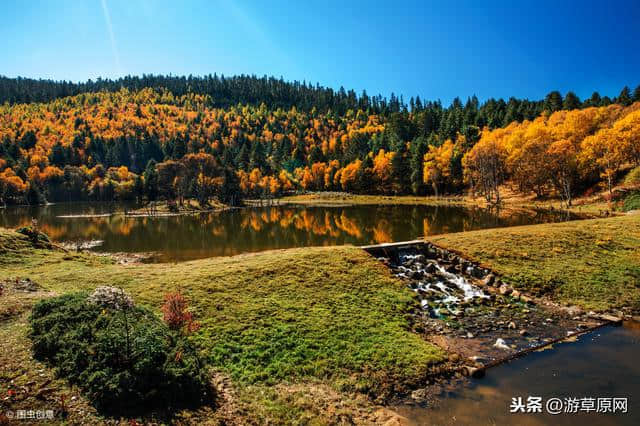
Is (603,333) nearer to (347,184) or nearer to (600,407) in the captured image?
(600,407)

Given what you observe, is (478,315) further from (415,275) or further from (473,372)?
(473,372)

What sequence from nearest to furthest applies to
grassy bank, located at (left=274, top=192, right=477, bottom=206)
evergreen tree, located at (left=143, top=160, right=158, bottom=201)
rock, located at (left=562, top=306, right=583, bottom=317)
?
rock, located at (left=562, top=306, right=583, bottom=317)
grassy bank, located at (left=274, top=192, right=477, bottom=206)
evergreen tree, located at (left=143, top=160, right=158, bottom=201)

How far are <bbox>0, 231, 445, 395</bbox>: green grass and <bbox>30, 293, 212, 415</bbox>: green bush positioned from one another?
235 centimetres

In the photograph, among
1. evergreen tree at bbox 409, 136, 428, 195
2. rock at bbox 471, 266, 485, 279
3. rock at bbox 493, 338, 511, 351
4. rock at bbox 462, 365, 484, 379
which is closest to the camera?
rock at bbox 462, 365, 484, 379

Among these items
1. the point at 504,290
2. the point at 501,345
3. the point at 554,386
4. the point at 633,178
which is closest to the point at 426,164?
the point at 633,178

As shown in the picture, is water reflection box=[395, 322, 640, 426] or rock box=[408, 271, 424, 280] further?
rock box=[408, 271, 424, 280]

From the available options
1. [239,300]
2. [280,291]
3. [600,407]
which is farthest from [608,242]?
[239,300]

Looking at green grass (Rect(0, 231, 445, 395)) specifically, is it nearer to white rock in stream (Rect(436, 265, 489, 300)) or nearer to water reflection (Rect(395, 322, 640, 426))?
water reflection (Rect(395, 322, 640, 426))

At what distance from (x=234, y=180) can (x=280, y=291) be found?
11415 cm

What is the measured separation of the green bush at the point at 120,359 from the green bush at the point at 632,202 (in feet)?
240

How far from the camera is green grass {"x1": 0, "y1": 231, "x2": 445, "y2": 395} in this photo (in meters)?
14.0

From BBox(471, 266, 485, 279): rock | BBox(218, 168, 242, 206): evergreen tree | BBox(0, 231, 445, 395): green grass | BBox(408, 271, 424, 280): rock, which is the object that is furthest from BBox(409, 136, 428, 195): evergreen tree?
BBox(408, 271, 424, 280): rock

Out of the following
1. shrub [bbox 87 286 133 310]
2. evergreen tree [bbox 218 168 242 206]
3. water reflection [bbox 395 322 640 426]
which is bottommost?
water reflection [bbox 395 322 640 426]

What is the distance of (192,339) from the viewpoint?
49.4 ft
